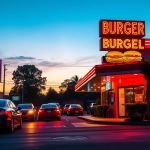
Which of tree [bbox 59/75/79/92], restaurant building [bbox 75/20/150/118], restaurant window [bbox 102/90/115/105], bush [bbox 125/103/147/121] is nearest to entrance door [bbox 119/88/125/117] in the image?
restaurant building [bbox 75/20/150/118]

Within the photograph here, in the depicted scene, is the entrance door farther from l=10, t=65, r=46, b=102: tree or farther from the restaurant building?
l=10, t=65, r=46, b=102: tree

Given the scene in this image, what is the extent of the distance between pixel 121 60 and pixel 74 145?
74.5 feet

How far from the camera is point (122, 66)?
1259 inches

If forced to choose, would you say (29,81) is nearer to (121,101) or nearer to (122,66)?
(121,101)

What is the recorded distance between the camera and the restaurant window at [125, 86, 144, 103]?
34.2 metres

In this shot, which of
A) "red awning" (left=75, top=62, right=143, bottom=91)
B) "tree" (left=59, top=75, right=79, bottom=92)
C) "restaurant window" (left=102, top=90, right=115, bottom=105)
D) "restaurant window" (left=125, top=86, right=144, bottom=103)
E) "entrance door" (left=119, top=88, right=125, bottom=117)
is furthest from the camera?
"tree" (left=59, top=75, right=79, bottom=92)

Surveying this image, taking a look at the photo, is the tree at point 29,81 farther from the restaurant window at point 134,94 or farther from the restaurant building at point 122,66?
the restaurant window at point 134,94

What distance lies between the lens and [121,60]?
1395 inches

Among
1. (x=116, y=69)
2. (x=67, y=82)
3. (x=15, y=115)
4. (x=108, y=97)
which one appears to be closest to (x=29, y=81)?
(x=67, y=82)

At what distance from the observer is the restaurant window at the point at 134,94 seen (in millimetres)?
34156

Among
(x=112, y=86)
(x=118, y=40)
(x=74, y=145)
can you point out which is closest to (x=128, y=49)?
(x=118, y=40)

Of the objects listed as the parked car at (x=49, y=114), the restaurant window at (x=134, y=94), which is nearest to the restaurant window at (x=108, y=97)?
the restaurant window at (x=134, y=94)

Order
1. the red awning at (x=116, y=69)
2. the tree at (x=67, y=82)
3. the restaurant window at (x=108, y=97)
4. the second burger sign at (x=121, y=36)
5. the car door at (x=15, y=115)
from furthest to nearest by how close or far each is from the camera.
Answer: the tree at (x=67, y=82) → the second burger sign at (x=121, y=36) → the restaurant window at (x=108, y=97) → the red awning at (x=116, y=69) → the car door at (x=15, y=115)

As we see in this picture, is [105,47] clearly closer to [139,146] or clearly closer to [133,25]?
[133,25]
